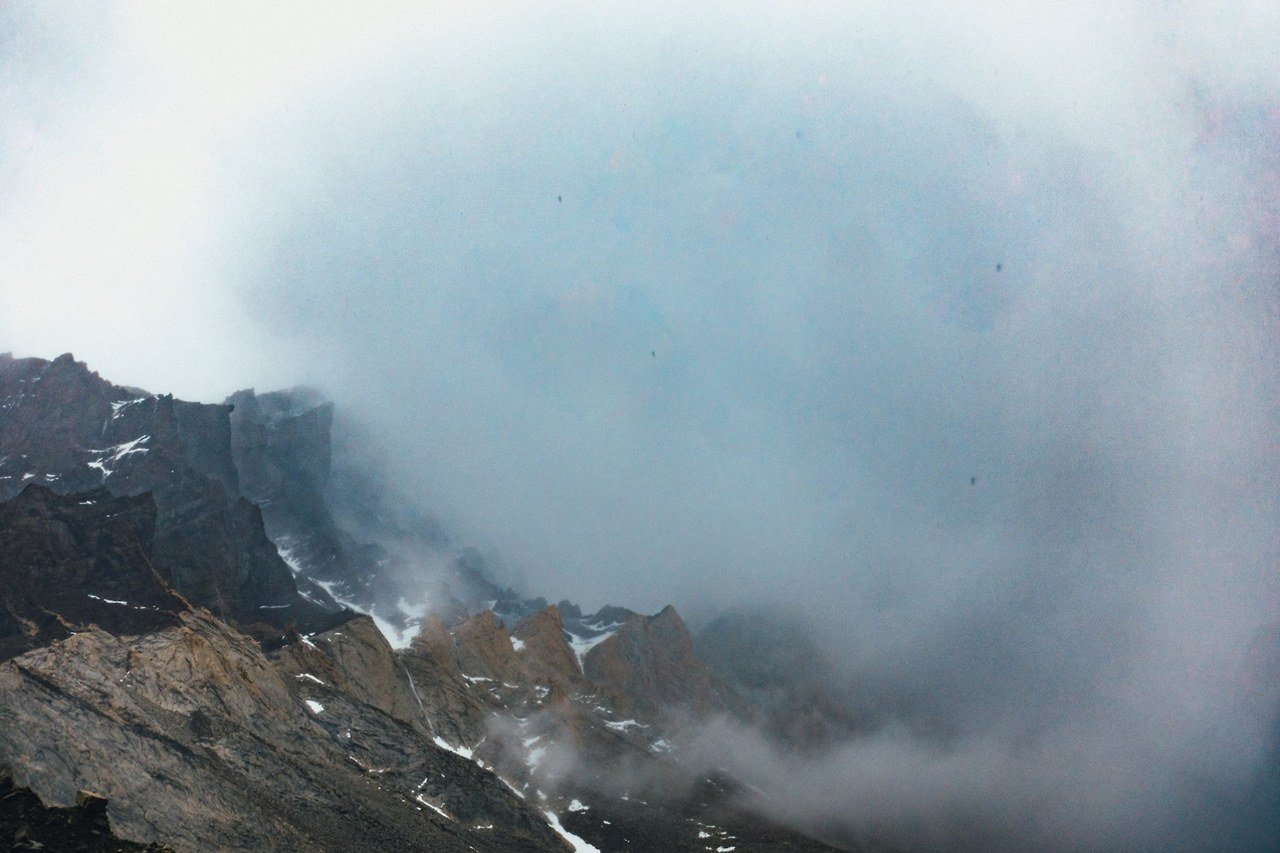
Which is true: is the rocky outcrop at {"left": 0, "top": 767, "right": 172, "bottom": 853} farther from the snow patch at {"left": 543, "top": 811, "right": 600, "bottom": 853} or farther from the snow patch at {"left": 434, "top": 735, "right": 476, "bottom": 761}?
the snow patch at {"left": 434, "top": 735, "right": 476, "bottom": 761}

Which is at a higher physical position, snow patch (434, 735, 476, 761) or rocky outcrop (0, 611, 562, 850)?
snow patch (434, 735, 476, 761)

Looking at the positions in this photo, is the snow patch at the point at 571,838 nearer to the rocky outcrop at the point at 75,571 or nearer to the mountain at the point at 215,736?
the mountain at the point at 215,736

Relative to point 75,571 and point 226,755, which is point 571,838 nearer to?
point 226,755

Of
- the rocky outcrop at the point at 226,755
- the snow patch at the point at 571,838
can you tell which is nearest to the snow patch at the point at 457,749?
the snow patch at the point at 571,838

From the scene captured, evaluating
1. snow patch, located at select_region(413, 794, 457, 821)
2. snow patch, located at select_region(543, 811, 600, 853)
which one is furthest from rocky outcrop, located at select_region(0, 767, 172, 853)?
snow patch, located at select_region(543, 811, 600, 853)

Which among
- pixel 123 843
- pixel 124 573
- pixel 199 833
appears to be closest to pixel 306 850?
pixel 199 833

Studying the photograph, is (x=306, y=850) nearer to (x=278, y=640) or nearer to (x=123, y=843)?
(x=123, y=843)

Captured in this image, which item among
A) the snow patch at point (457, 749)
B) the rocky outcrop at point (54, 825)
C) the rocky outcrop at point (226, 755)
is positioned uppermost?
the snow patch at point (457, 749)

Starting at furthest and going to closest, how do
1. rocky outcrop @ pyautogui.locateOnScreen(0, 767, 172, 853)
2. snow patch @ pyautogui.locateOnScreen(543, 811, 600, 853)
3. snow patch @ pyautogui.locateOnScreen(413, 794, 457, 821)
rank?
1. snow patch @ pyautogui.locateOnScreen(543, 811, 600, 853)
2. snow patch @ pyautogui.locateOnScreen(413, 794, 457, 821)
3. rocky outcrop @ pyautogui.locateOnScreen(0, 767, 172, 853)

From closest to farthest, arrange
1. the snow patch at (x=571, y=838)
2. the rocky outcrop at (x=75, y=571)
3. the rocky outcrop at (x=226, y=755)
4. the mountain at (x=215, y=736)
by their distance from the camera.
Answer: the mountain at (x=215, y=736)
the rocky outcrop at (x=226, y=755)
the rocky outcrop at (x=75, y=571)
the snow patch at (x=571, y=838)

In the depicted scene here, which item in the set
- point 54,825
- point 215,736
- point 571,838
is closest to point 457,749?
point 571,838

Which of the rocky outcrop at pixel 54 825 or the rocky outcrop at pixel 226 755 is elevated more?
the rocky outcrop at pixel 226 755

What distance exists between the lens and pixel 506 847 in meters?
147

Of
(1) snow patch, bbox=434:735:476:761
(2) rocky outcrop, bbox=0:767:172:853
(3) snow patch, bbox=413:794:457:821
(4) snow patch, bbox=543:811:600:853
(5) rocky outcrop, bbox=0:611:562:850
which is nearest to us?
(2) rocky outcrop, bbox=0:767:172:853
